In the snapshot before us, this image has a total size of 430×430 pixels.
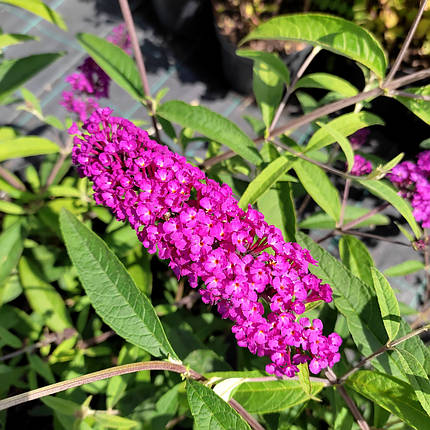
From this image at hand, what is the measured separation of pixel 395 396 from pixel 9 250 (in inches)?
56.4

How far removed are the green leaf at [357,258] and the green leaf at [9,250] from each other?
4.08 ft

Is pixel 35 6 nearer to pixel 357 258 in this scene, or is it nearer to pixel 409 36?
pixel 409 36

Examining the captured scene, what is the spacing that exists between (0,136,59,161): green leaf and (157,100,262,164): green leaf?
19.5 inches

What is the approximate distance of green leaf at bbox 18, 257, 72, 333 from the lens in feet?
5.66

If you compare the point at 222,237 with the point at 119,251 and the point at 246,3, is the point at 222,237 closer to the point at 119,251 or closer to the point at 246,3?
the point at 119,251

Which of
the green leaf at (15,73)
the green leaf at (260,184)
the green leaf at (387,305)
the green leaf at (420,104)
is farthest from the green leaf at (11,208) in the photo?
the green leaf at (420,104)

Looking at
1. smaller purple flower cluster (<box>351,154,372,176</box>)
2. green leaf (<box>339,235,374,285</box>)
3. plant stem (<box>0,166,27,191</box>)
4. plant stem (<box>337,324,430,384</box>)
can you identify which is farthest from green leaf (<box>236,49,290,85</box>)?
plant stem (<box>0,166,27,191</box>)

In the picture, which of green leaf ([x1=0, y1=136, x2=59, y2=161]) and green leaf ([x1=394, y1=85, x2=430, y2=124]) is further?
green leaf ([x1=0, y1=136, x2=59, y2=161])

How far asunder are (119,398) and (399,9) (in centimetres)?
303

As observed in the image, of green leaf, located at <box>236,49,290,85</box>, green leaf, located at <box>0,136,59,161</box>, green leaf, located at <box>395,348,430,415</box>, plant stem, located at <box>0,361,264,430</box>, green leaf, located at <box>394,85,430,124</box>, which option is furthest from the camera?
green leaf, located at <box>0,136,59,161</box>

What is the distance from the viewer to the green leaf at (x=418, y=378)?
→ 94cm

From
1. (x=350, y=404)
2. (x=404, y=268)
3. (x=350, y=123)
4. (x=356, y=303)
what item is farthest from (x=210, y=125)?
(x=404, y=268)

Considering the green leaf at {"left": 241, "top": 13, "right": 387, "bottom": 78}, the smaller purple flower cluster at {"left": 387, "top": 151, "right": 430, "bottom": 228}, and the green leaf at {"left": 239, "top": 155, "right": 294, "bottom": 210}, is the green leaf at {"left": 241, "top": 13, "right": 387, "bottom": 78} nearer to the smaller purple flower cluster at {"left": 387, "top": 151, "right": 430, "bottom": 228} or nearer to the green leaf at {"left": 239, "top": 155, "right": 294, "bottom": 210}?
the green leaf at {"left": 239, "top": 155, "right": 294, "bottom": 210}

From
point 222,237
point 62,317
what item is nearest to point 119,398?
point 62,317
